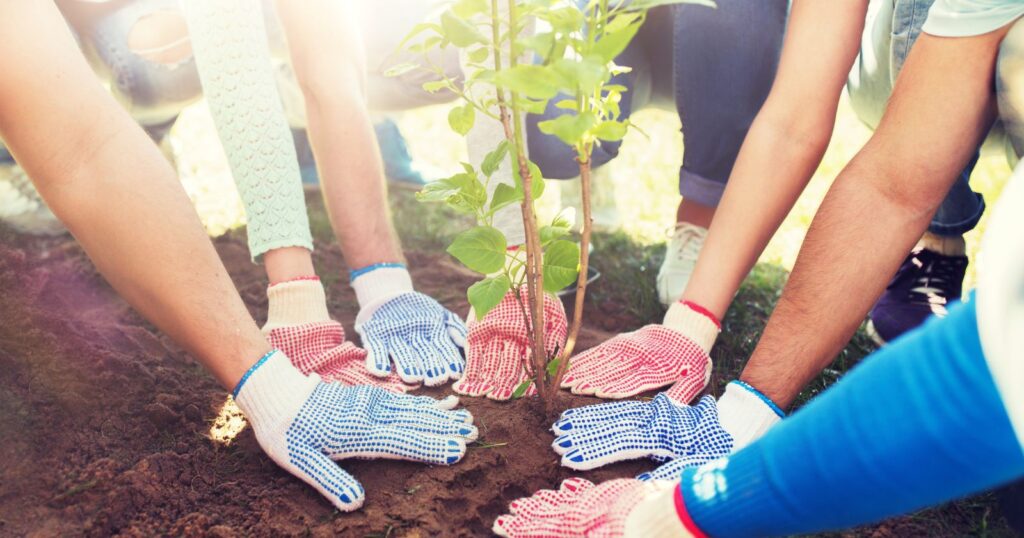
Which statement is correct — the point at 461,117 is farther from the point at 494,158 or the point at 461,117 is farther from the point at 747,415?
→ the point at 747,415

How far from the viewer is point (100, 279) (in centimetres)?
235

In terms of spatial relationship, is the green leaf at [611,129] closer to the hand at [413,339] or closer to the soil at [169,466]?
the soil at [169,466]

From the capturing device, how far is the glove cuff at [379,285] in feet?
6.40

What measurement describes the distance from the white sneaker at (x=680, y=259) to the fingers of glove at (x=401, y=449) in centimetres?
105

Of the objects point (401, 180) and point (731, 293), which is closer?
point (731, 293)

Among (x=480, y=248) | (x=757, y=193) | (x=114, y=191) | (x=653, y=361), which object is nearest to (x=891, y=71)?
(x=757, y=193)

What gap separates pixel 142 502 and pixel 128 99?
1756mm

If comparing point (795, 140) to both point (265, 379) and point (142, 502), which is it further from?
point (142, 502)

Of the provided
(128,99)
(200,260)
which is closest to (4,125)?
(200,260)

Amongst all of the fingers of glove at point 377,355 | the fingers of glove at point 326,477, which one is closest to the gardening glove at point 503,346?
the fingers of glove at point 377,355

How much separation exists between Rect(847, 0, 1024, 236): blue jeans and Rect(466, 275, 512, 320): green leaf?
3.24 feet

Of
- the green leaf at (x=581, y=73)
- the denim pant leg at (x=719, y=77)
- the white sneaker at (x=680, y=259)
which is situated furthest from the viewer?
the white sneaker at (x=680, y=259)

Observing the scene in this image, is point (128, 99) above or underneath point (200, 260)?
underneath

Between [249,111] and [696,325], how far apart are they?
1.10 meters
